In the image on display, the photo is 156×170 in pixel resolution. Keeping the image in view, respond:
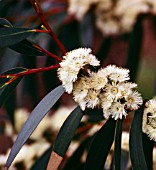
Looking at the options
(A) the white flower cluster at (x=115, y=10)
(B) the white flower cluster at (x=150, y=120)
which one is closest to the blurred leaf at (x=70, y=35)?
(A) the white flower cluster at (x=115, y=10)

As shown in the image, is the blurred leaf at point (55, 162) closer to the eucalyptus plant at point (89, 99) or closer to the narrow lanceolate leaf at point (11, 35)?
the eucalyptus plant at point (89, 99)

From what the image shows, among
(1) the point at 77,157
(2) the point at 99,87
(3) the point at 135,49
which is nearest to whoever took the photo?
(2) the point at 99,87

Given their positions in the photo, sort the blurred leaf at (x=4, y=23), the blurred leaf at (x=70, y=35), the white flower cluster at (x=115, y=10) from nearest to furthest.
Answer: the blurred leaf at (x=4, y=23) < the white flower cluster at (x=115, y=10) < the blurred leaf at (x=70, y=35)

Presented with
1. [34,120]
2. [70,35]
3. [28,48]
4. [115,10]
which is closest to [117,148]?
[34,120]

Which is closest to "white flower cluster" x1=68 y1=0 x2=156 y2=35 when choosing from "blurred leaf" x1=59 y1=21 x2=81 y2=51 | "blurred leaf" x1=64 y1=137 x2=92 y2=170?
"blurred leaf" x1=59 y1=21 x2=81 y2=51

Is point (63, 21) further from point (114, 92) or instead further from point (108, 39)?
A: point (114, 92)

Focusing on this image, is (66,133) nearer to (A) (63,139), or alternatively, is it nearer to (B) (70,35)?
(A) (63,139)
